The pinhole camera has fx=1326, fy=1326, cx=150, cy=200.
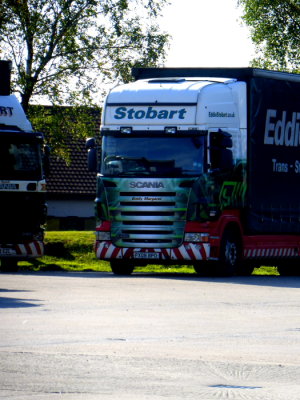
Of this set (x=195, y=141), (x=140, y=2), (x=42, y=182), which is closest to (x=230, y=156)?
(x=195, y=141)

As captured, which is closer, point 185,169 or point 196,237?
point 185,169

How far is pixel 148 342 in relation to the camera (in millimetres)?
13031

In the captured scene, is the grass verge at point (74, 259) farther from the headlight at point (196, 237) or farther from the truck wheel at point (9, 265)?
the headlight at point (196, 237)

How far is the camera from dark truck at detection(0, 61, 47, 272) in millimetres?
27625

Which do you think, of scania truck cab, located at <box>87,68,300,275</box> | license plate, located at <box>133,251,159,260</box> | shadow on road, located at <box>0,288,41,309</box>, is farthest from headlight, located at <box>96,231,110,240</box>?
shadow on road, located at <box>0,288,41,309</box>

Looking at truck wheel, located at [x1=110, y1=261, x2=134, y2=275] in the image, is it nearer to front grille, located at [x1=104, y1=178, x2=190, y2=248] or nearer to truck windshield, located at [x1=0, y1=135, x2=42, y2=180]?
front grille, located at [x1=104, y1=178, x2=190, y2=248]

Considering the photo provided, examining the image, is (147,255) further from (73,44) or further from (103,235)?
(73,44)

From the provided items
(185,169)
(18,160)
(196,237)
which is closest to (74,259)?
(18,160)

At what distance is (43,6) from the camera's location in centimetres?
4134

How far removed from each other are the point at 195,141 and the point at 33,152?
13.6ft

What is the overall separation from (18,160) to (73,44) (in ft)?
50.8

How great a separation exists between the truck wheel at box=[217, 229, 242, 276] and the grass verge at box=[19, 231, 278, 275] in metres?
3.69

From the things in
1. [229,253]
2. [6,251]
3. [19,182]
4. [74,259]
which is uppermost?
[19,182]

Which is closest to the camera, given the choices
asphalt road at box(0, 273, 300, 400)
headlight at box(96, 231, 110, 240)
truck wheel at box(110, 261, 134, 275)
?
asphalt road at box(0, 273, 300, 400)
